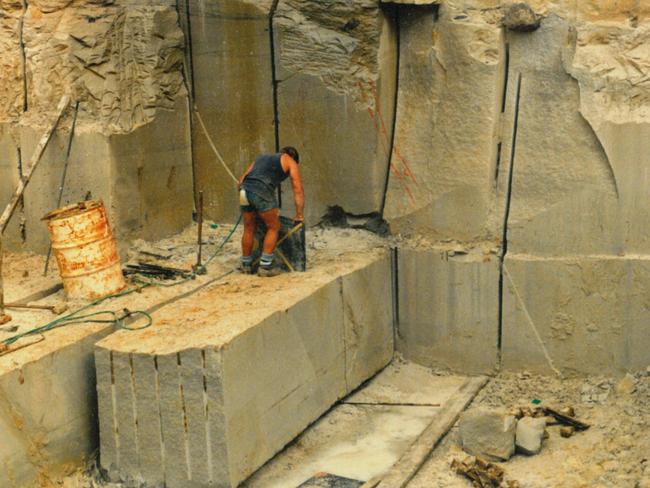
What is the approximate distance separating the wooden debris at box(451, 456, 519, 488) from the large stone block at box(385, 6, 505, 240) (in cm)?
223

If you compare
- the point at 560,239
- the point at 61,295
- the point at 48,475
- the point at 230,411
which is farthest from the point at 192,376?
the point at 560,239

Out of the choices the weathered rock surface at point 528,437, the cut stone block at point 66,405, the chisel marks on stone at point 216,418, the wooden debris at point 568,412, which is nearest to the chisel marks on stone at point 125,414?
the cut stone block at point 66,405

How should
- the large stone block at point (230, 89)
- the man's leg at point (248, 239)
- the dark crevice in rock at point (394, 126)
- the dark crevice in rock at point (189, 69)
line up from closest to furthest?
the man's leg at point (248, 239)
the dark crevice in rock at point (394, 126)
the large stone block at point (230, 89)
the dark crevice in rock at point (189, 69)

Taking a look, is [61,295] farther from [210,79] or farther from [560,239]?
[560,239]

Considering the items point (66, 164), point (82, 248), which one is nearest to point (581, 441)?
point (82, 248)

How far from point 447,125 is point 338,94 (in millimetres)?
992

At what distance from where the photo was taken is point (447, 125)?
8.59 m

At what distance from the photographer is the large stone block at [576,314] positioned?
320 inches

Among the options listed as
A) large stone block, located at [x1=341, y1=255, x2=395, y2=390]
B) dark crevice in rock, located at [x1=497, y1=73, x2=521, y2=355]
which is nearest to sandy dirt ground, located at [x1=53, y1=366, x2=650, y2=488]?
dark crevice in rock, located at [x1=497, y1=73, x2=521, y2=355]

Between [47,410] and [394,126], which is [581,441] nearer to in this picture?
[394,126]

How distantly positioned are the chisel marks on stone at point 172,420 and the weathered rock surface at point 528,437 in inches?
96.3

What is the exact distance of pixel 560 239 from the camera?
8328 mm

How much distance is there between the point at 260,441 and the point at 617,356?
316 centimetres

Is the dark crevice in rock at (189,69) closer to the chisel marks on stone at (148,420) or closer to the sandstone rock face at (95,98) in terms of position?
the sandstone rock face at (95,98)
